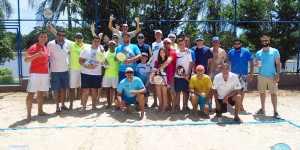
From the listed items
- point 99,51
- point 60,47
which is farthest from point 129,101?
point 60,47

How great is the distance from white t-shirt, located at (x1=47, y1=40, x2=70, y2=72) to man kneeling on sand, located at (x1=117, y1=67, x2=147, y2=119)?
144 cm

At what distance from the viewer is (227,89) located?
474 cm

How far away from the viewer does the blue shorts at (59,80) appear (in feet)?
16.8

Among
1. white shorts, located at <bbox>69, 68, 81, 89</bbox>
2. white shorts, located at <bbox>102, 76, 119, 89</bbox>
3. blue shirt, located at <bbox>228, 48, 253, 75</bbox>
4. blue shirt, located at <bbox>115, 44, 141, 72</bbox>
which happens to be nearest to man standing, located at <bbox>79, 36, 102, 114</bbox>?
white shorts, located at <bbox>102, 76, 119, 89</bbox>

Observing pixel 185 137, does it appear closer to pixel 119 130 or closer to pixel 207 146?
pixel 207 146

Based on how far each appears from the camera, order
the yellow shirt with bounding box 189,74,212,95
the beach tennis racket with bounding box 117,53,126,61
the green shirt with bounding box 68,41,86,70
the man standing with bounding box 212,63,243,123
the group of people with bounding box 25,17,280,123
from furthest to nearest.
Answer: the green shirt with bounding box 68,41,86,70
the beach tennis racket with bounding box 117,53,126,61
the yellow shirt with bounding box 189,74,212,95
the group of people with bounding box 25,17,280,123
the man standing with bounding box 212,63,243,123

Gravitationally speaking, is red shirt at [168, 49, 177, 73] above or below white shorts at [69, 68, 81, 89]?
above

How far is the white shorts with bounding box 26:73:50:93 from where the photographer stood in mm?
4684

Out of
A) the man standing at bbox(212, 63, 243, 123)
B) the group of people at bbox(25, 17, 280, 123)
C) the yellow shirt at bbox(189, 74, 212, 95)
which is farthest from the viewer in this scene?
the yellow shirt at bbox(189, 74, 212, 95)

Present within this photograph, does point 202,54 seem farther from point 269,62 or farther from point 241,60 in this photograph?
point 269,62

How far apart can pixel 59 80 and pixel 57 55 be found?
0.58 metres

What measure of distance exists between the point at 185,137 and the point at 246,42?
1150cm

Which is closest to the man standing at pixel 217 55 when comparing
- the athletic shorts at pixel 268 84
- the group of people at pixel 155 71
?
the group of people at pixel 155 71

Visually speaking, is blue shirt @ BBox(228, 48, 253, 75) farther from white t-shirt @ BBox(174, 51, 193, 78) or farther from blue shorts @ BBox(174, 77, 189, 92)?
blue shorts @ BBox(174, 77, 189, 92)
